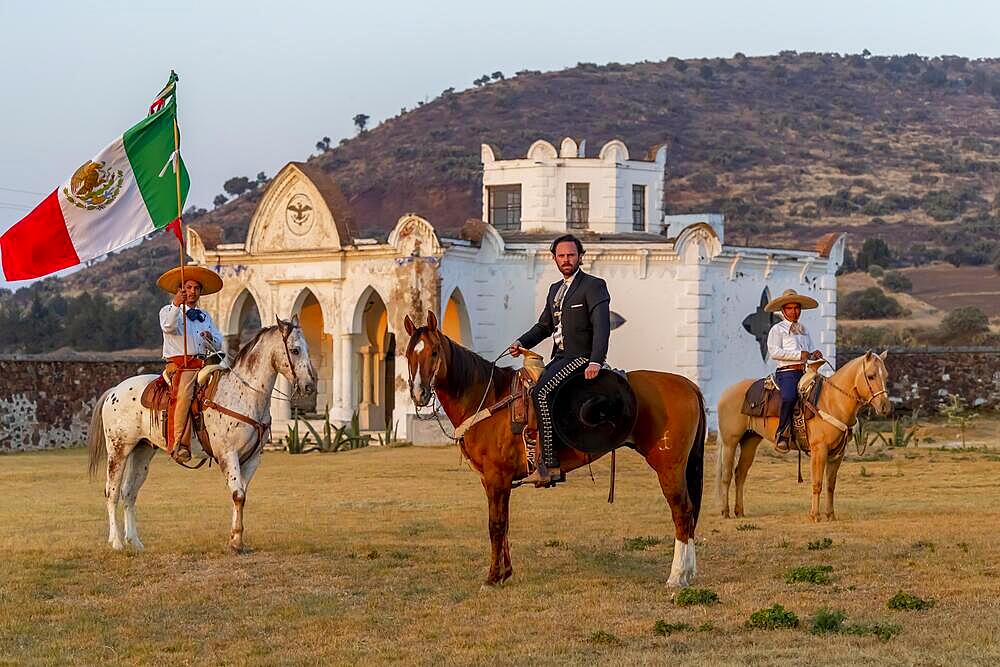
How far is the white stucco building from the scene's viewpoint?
3234 cm

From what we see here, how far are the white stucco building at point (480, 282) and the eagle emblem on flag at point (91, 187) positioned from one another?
1584 cm

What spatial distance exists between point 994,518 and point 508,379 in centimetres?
Answer: 738

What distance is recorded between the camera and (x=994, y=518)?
1770cm

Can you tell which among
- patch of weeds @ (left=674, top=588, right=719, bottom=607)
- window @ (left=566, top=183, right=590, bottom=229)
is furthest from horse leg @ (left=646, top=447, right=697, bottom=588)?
window @ (left=566, top=183, right=590, bottom=229)

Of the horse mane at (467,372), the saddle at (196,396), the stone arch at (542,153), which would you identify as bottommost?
the saddle at (196,396)

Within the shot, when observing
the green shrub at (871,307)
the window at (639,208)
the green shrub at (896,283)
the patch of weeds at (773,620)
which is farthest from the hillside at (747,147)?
the patch of weeds at (773,620)

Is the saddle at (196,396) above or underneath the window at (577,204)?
underneath

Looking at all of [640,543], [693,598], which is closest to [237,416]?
[640,543]

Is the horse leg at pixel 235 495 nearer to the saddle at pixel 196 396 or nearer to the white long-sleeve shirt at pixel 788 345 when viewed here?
the saddle at pixel 196 396

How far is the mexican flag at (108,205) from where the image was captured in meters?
15.5

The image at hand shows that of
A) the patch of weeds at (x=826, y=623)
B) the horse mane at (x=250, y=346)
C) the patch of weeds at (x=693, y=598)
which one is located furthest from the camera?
the horse mane at (x=250, y=346)

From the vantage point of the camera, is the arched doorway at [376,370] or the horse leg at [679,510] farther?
the arched doorway at [376,370]

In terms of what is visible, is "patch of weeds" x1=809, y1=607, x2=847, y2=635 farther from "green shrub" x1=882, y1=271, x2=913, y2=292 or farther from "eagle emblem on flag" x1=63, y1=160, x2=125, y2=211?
"green shrub" x1=882, y1=271, x2=913, y2=292

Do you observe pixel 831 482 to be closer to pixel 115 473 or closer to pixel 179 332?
pixel 179 332
